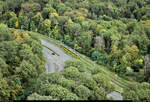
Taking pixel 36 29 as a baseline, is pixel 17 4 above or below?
above

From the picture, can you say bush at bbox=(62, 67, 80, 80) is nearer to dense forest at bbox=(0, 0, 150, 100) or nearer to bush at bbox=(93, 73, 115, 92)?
dense forest at bbox=(0, 0, 150, 100)

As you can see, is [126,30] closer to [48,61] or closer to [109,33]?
[109,33]

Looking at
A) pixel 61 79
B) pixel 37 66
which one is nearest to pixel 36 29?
pixel 37 66

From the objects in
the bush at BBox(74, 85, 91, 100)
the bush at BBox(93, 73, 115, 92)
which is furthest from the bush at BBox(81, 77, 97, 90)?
the bush at BBox(74, 85, 91, 100)

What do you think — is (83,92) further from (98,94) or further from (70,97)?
(70,97)

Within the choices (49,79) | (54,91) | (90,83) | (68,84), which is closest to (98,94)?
(90,83)

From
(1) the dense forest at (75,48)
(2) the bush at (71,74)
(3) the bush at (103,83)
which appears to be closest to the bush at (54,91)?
(1) the dense forest at (75,48)

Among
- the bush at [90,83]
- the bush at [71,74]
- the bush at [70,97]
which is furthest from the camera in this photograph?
the bush at [71,74]

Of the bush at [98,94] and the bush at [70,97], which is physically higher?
the bush at [70,97]

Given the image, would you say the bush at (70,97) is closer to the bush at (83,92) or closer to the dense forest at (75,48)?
the dense forest at (75,48)
